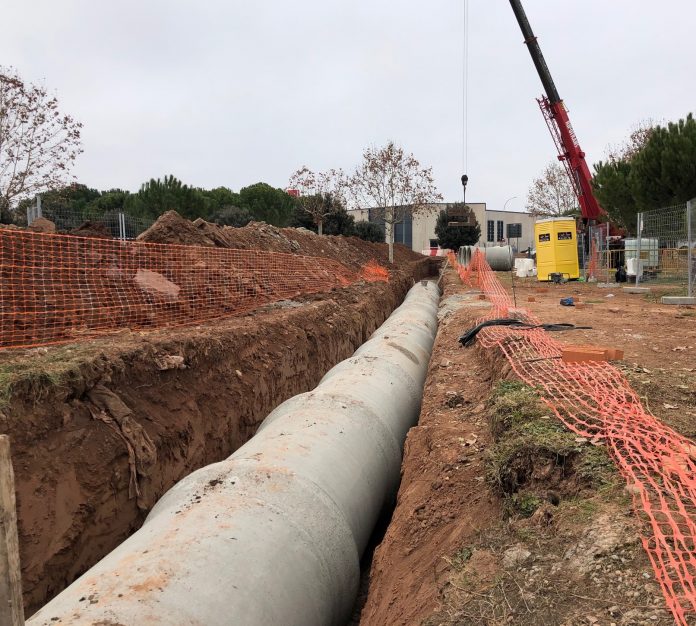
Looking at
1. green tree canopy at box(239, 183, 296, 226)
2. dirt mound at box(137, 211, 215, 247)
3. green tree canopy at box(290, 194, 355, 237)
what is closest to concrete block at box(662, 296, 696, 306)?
dirt mound at box(137, 211, 215, 247)

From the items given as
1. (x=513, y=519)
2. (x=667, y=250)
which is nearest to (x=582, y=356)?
(x=513, y=519)

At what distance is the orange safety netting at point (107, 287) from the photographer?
20.3 ft

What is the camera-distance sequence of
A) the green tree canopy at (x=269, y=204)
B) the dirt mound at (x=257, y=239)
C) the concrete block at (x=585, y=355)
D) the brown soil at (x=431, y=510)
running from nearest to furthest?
the brown soil at (x=431, y=510) < the concrete block at (x=585, y=355) < the dirt mound at (x=257, y=239) < the green tree canopy at (x=269, y=204)

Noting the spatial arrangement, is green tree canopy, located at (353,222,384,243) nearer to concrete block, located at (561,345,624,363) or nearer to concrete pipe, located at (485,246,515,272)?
concrete pipe, located at (485,246,515,272)

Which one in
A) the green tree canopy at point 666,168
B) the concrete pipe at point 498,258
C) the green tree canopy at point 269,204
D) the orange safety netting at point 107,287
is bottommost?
the orange safety netting at point 107,287

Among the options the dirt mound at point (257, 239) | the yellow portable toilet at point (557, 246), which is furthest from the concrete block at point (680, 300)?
the dirt mound at point (257, 239)

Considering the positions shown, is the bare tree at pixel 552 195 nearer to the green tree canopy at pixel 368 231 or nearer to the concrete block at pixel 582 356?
the green tree canopy at pixel 368 231

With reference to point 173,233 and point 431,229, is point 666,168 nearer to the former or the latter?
point 173,233

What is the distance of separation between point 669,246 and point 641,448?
13.0m

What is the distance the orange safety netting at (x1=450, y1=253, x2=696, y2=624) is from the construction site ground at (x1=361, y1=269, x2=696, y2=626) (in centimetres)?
6

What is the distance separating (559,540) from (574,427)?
3.40 ft

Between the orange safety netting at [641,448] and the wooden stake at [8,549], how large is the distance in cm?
187

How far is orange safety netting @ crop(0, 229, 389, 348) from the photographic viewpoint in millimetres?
6184

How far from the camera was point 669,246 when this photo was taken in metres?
13.5
